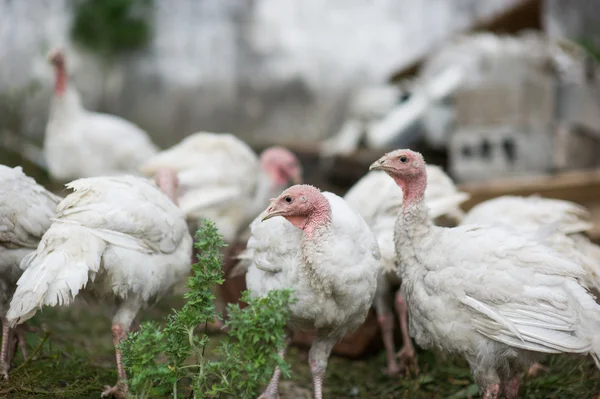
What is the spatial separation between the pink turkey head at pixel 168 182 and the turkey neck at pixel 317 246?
4.47 feet

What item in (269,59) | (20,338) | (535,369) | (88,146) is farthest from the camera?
(269,59)

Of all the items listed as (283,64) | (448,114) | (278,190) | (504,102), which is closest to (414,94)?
(448,114)

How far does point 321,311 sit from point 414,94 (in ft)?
15.8

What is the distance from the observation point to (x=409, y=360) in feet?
15.3

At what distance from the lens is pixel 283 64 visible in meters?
10.9

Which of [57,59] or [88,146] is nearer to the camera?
[88,146]

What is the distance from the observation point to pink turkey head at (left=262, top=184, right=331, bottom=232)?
3498 millimetres

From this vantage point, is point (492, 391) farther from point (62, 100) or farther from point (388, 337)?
point (62, 100)

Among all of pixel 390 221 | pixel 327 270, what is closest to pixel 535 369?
pixel 390 221

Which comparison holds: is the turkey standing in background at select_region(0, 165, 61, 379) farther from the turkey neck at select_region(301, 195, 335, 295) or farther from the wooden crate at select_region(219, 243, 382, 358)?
the wooden crate at select_region(219, 243, 382, 358)

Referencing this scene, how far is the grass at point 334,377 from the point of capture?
3.78 meters

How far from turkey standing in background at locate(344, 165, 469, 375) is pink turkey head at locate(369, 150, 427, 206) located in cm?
73

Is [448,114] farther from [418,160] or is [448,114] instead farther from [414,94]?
[418,160]

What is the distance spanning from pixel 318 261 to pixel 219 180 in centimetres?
229
